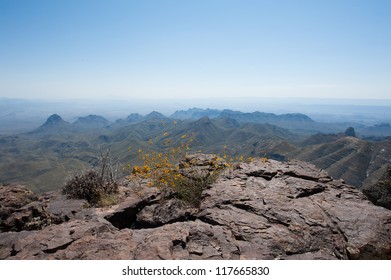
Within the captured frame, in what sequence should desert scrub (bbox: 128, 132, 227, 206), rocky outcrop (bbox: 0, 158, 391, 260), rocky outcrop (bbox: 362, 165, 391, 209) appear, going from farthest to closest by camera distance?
rocky outcrop (bbox: 362, 165, 391, 209), desert scrub (bbox: 128, 132, 227, 206), rocky outcrop (bbox: 0, 158, 391, 260)

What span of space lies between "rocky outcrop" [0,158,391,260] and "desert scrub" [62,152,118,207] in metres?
0.42

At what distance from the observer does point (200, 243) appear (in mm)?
4508

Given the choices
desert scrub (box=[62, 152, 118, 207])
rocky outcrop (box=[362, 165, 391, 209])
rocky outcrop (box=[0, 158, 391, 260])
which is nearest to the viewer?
rocky outcrop (box=[0, 158, 391, 260])

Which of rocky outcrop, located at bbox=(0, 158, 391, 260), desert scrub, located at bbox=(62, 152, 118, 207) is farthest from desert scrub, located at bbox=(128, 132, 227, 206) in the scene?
desert scrub, located at bbox=(62, 152, 118, 207)

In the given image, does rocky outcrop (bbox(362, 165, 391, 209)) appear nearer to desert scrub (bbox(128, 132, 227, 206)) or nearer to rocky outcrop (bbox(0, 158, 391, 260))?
rocky outcrop (bbox(0, 158, 391, 260))

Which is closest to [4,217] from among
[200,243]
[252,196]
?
[200,243]

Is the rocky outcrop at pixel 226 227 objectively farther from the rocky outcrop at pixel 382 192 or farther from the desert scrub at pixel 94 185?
the rocky outcrop at pixel 382 192

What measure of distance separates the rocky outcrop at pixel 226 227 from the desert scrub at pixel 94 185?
424 mm

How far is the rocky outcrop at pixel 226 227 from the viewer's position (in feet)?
14.4

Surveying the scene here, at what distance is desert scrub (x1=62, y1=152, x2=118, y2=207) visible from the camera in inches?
290

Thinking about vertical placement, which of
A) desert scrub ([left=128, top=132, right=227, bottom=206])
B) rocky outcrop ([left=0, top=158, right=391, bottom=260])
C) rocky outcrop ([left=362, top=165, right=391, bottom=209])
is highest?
desert scrub ([left=128, top=132, right=227, bottom=206])

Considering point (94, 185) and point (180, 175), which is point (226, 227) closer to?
point (180, 175)

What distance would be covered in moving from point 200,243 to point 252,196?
2.38 m

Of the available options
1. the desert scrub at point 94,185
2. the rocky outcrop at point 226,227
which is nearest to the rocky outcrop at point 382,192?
the rocky outcrop at point 226,227
